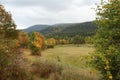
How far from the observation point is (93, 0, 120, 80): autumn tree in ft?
42.5

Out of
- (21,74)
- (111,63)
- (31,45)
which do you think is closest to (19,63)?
(21,74)

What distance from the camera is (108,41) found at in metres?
13.6

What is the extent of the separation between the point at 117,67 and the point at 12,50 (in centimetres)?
566

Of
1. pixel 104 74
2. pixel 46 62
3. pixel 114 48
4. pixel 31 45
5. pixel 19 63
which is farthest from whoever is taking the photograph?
pixel 31 45

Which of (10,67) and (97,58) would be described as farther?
(10,67)

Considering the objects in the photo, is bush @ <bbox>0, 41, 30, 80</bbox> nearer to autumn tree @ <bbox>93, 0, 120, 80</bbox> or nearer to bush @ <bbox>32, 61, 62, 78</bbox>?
bush @ <bbox>32, 61, 62, 78</bbox>

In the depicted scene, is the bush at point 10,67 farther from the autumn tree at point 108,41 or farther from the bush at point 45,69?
the autumn tree at point 108,41

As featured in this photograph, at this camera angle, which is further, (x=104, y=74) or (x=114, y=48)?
(x=104, y=74)

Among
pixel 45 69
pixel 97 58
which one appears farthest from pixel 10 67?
pixel 97 58

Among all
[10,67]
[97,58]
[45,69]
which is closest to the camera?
[97,58]

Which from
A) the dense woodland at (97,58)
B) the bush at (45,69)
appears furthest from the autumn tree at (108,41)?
the bush at (45,69)

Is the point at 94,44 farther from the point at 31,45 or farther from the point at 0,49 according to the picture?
the point at 31,45

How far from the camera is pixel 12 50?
1538 centimetres

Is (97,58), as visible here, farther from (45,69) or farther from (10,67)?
(10,67)
